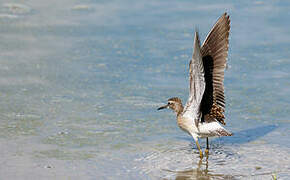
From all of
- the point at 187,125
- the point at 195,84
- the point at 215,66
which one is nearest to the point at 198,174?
the point at 187,125

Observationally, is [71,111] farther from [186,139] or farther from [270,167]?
[270,167]

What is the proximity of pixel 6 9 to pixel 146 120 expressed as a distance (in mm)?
5384

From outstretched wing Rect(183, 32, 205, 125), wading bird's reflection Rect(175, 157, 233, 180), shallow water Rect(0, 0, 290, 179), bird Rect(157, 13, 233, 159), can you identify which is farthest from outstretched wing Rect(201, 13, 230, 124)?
wading bird's reflection Rect(175, 157, 233, 180)

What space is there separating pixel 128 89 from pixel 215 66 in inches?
78.7

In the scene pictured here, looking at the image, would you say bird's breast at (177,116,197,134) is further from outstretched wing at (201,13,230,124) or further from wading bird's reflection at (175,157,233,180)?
wading bird's reflection at (175,157,233,180)

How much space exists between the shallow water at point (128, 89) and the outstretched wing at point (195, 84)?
48cm

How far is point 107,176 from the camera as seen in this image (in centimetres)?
660

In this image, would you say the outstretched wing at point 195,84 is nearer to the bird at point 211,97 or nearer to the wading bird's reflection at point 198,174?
the bird at point 211,97

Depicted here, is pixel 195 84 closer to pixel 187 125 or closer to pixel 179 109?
pixel 187 125

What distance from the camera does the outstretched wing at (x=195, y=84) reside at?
6.70m

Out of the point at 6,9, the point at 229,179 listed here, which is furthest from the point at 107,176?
the point at 6,9

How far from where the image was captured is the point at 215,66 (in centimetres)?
759

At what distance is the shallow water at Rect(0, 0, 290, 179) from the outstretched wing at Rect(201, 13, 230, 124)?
0.54 m

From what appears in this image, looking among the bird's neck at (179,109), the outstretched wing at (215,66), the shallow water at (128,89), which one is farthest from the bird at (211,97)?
the shallow water at (128,89)
